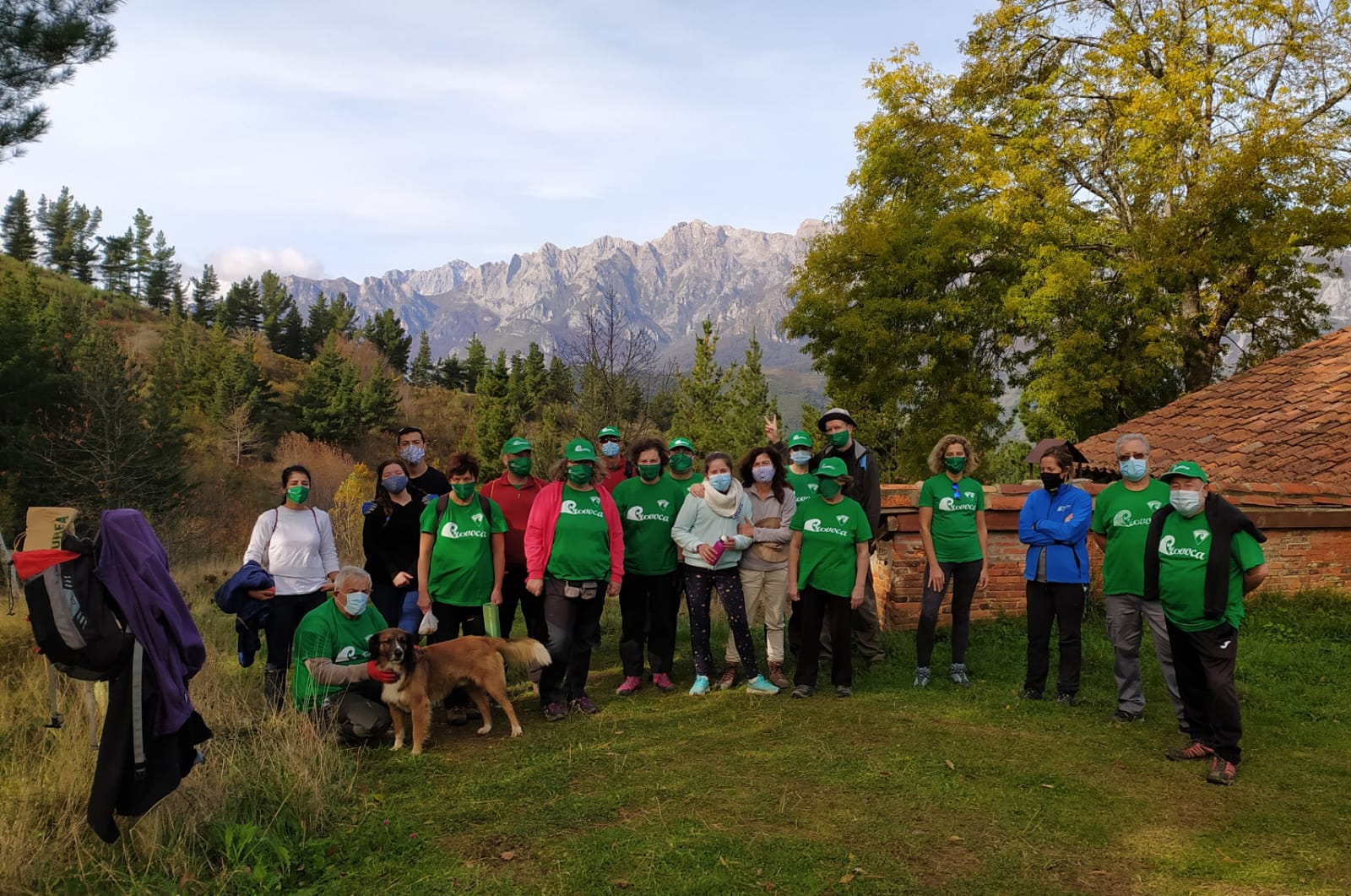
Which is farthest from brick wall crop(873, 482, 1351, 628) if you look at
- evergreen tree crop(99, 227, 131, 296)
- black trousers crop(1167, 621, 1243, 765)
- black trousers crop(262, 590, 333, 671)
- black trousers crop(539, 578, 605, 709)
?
evergreen tree crop(99, 227, 131, 296)

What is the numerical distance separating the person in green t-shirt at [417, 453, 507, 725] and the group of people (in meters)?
0.01

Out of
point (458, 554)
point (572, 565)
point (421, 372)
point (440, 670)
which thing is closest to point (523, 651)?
point (440, 670)

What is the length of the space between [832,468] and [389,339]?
270 feet

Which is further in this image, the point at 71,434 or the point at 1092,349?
the point at 71,434

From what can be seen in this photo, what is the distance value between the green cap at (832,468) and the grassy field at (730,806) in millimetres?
1714

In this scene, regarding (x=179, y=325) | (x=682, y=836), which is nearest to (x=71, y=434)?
(x=682, y=836)

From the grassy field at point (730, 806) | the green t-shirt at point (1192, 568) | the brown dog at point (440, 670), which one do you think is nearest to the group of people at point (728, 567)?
the green t-shirt at point (1192, 568)

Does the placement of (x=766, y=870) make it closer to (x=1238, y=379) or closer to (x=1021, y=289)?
(x=1238, y=379)

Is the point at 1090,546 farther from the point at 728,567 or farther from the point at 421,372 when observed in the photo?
the point at 421,372

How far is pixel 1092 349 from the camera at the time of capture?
64.1 feet

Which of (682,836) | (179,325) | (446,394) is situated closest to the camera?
(682,836)

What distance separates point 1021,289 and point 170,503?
72.5 ft

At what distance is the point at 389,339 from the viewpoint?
8256 cm

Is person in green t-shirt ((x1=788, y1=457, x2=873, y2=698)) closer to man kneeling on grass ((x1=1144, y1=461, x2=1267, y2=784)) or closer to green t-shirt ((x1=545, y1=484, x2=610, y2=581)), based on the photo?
green t-shirt ((x1=545, y1=484, x2=610, y2=581))
